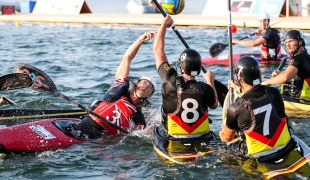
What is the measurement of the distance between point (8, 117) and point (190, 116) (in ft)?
10.8

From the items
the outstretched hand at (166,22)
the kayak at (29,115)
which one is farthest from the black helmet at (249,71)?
the kayak at (29,115)

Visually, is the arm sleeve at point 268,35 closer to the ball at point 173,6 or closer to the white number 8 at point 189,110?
the ball at point 173,6

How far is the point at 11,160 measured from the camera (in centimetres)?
671

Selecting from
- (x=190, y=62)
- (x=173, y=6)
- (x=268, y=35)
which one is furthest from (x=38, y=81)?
(x=268, y=35)

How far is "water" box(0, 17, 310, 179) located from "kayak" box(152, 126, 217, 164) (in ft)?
0.30

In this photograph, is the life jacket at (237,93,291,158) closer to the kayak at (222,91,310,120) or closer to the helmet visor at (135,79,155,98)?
the helmet visor at (135,79,155,98)

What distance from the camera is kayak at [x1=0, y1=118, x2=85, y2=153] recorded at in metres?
6.80

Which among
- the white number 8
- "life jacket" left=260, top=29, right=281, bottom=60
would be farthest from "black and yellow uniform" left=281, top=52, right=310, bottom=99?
"life jacket" left=260, top=29, right=281, bottom=60

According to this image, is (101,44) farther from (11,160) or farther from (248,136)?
(248,136)

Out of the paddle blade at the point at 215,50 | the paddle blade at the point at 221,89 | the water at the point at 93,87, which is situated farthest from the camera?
the paddle blade at the point at 215,50

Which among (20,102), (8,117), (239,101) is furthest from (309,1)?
(239,101)

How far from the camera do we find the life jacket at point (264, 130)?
5.44m

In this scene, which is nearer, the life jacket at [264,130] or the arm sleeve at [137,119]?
the life jacket at [264,130]

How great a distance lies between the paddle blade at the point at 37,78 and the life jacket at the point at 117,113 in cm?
77
